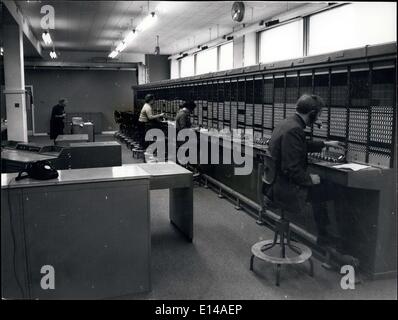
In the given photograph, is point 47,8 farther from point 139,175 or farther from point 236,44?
point 139,175

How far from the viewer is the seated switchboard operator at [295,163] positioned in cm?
260

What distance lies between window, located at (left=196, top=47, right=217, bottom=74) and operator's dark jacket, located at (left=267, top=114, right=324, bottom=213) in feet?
30.8

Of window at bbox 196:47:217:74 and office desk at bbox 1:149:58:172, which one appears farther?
window at bbox 196:47:217:74

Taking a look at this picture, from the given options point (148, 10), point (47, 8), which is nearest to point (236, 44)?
point (148, 10)

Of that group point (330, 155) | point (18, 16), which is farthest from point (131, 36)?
point (330, 155)

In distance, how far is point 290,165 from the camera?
8.49ft

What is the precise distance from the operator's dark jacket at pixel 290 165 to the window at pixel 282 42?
5481 millimetres

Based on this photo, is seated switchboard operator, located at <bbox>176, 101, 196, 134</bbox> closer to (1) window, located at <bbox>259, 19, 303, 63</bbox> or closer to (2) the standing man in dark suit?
(1) window, located at <bbox>259, 19, 303, 63</bbox>

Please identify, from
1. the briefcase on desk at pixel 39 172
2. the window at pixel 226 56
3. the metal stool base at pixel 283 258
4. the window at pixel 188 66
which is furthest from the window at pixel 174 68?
the briefcase on desk at pixel 39 172

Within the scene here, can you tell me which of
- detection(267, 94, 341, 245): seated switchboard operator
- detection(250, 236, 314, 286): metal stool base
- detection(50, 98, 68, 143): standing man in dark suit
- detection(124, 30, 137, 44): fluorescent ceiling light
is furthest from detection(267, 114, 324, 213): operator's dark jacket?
detection(50, 98, 68, 143): standing man in dark suit

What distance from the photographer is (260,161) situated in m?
3.99

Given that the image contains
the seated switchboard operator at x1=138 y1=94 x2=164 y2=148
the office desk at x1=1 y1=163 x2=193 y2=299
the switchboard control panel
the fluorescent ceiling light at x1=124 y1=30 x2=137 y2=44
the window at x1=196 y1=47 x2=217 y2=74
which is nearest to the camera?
the office desk at x1=1 y1=163 x2=193 y2=299

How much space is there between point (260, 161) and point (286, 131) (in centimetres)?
138

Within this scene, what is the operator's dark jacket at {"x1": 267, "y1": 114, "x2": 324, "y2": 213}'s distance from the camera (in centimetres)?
260
